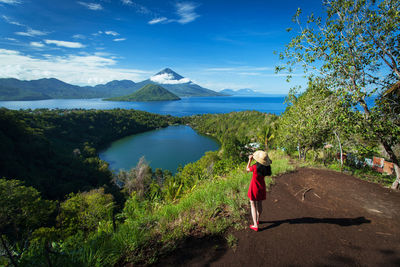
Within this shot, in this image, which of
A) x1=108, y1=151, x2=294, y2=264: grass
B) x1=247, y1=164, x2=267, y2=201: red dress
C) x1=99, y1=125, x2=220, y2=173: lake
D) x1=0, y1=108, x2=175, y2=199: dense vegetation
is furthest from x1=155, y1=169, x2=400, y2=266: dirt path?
x1=99, y1=125, x2=220, y2=173: lake

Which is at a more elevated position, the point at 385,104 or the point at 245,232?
the point at 385,104

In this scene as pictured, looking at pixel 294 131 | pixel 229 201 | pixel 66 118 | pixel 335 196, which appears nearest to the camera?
pixel 229 201

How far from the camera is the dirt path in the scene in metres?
2.31

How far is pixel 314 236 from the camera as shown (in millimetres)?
2742

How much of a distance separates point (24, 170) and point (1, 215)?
30.9 m

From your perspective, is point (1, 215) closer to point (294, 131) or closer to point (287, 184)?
point (287, 184)

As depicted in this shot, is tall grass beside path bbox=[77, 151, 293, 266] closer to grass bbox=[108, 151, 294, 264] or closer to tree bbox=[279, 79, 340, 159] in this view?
grass bbox=[108, 151, 294, 264]

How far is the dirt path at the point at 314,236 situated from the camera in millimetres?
2311

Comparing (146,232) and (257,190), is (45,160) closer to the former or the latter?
(146,232)

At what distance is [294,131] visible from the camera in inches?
372

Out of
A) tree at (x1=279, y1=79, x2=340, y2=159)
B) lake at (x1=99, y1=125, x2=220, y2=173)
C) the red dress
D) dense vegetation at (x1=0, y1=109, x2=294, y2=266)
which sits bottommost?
lake at (x1=99, y1=125, x2=220, y2=173)

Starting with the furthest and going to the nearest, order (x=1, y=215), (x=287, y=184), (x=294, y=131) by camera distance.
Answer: (x=1, y=215), (x=294, y=131), (x=287, y=184)

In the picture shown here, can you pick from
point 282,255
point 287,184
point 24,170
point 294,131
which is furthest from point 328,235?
point 24,170

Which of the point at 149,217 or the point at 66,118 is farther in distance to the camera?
the point at 66,118
